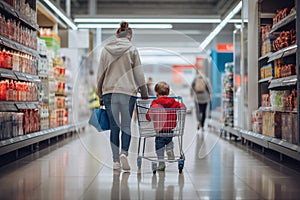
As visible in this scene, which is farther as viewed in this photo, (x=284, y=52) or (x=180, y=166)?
(x=284, y=52)

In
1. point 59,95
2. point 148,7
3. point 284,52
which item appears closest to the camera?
point 284,52

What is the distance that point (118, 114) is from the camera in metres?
5.09

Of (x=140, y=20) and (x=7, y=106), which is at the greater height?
(x=140, y=20)

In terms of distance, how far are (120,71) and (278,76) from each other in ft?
7.44

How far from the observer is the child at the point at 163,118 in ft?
16.0

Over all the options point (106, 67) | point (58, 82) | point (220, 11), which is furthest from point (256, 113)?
point (220, 11)

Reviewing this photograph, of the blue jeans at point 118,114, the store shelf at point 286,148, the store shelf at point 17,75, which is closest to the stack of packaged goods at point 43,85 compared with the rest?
the store shelf at point 17,75

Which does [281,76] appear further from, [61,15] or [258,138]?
[61,15]

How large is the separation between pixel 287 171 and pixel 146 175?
4.60ft

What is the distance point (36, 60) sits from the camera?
7285 millimetres

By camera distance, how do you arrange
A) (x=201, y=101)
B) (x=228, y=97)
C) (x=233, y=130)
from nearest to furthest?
(x=233, y=130), (x=228, y=97), (x=201, y=101)

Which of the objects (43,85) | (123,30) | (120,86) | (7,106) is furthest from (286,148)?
(43,85)

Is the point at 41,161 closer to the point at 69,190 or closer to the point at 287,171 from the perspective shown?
the point at 69,190

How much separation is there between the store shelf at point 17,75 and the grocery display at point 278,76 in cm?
305
